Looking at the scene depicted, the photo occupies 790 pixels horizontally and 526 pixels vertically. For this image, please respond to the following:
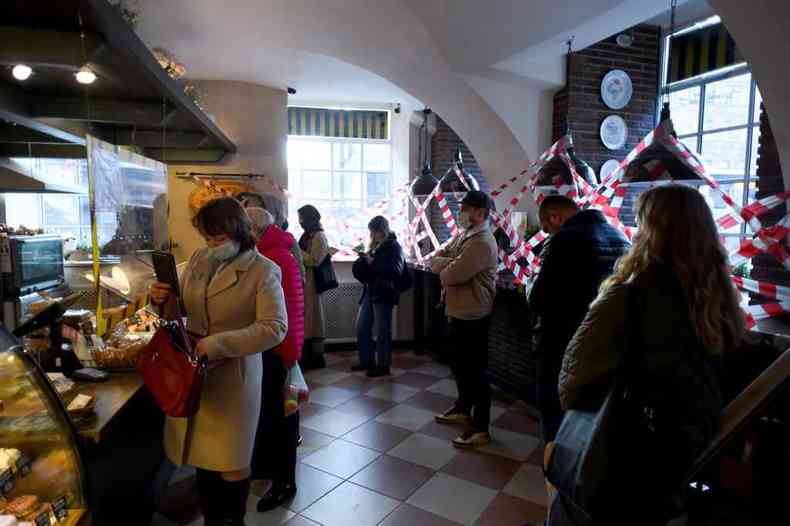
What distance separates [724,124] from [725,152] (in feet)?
0.84

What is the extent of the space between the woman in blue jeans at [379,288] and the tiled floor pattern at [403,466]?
45 cm

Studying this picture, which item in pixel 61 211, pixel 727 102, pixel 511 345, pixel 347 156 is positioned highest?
pixel 727 102

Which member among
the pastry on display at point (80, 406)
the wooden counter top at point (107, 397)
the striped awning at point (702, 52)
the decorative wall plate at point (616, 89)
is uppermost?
the striped awning at point (702, 52)

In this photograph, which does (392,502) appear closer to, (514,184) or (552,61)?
(514,184)

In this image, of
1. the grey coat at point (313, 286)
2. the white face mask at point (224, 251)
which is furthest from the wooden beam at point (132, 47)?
the grey coat at point (313, 286)

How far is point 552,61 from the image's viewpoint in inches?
176

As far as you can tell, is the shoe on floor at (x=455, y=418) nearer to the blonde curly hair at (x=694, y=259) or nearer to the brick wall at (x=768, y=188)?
the brick wall at (x=768, y=188)

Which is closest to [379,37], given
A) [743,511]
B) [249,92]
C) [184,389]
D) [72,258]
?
[249,92]

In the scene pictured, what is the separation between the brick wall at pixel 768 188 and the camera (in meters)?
3.35

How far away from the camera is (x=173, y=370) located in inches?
67.1

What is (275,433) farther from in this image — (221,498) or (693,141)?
(693,141)

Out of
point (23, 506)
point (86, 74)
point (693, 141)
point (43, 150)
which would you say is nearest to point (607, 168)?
point (693, 141)

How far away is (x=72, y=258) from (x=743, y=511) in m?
7.08

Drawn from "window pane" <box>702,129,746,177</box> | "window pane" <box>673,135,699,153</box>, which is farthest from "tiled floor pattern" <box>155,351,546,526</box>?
"window pane" <box>673,135,699,153</box>
